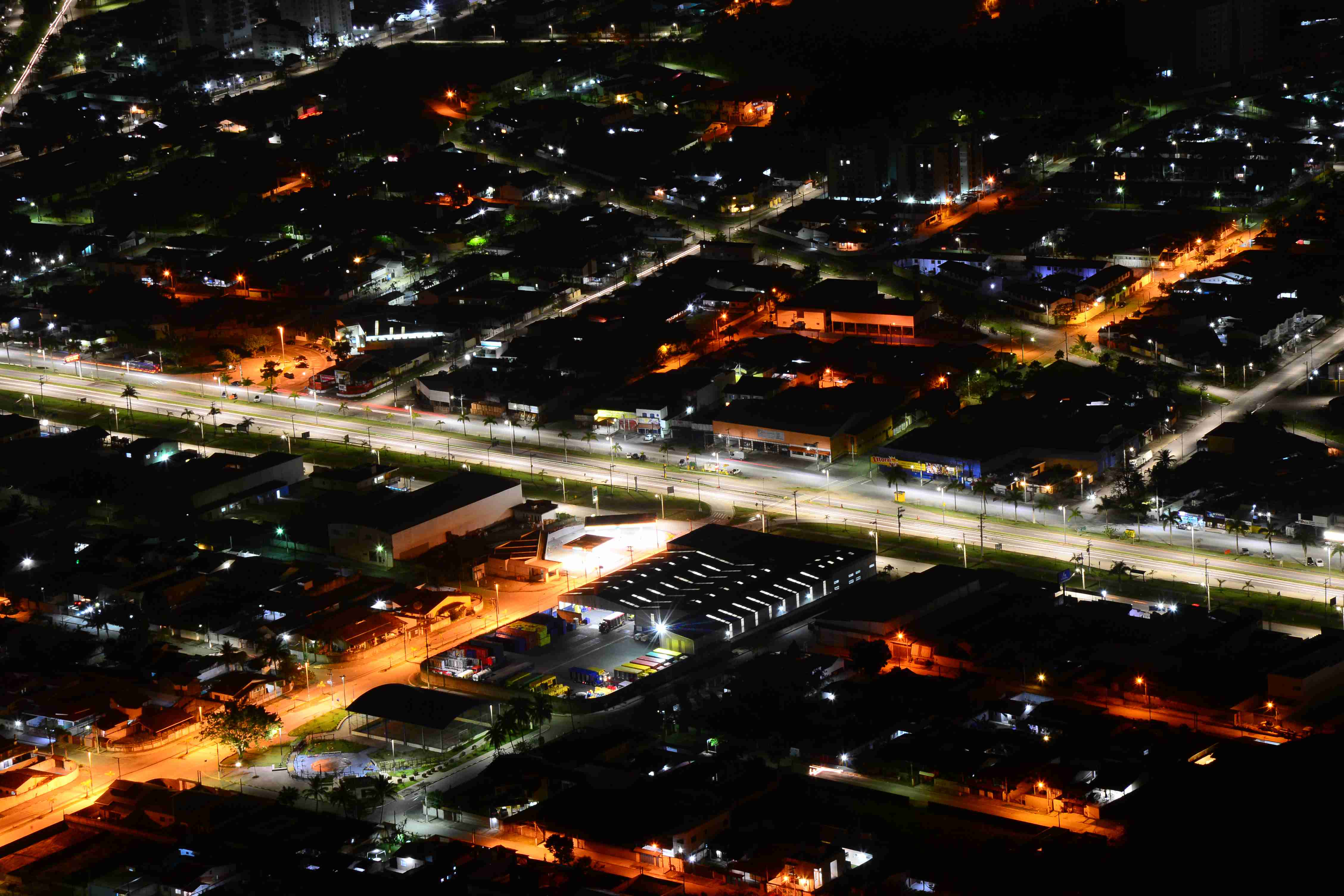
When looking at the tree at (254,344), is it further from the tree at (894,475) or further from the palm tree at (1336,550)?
the palm tree at (1336,550)

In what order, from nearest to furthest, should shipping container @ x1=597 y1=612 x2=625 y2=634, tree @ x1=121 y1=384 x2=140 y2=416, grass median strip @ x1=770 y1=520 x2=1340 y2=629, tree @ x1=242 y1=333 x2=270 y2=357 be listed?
grass median strip @ x1=770 y1=520 x2=1340 y2=629, shipping container @ x1=597 y1=612 x2=625 y2=634, tree @ x1=121 y1=384 x2=140 y2=416, tree @ x1=242 y1=333 x2=270 y2=357

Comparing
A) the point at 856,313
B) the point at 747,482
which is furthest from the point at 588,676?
the point at 856,313

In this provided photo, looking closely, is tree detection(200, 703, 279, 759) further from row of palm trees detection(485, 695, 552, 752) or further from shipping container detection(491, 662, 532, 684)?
shipping container detection(491, 662, 532, 684)

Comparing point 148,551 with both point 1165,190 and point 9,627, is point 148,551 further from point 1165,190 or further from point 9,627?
point 1165,190

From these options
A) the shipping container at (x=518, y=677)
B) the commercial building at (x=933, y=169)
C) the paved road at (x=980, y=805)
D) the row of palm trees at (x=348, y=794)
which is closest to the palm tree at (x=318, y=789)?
the row of palm trees at (x=348, y=794)

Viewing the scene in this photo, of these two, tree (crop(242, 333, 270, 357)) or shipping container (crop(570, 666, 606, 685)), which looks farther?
tree (crop(242, 333, 270, 357))

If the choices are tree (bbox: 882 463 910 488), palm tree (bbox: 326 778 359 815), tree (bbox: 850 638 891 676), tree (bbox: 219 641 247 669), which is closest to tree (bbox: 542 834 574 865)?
palm tree (bbox: 326 778 359 815)
